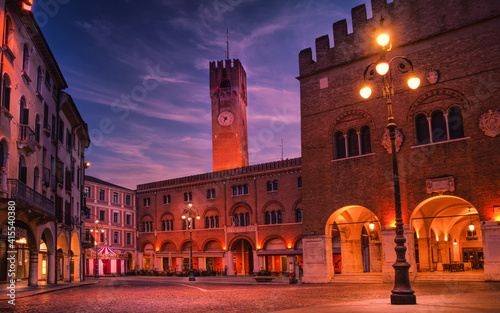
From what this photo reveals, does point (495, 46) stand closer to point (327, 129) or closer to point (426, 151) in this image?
point (426, 151)

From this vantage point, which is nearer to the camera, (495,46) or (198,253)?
(495,46)

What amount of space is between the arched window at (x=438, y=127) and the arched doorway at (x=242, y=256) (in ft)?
96.2

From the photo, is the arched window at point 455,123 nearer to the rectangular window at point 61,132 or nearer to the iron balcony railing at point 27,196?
the iron balcony railing at point 27,196

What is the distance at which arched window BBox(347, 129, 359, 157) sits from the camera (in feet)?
79.8

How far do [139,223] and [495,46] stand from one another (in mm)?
44630

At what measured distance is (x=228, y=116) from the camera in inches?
2395

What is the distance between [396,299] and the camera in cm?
1109

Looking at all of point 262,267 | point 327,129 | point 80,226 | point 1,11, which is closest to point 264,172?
point 262,267

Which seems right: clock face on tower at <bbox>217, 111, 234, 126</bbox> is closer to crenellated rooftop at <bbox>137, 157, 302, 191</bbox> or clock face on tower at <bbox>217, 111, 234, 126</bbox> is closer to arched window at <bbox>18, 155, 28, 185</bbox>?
crenellated rooftop at <bbox>137, 157, 302, 191</bbox>

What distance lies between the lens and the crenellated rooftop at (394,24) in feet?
70.3

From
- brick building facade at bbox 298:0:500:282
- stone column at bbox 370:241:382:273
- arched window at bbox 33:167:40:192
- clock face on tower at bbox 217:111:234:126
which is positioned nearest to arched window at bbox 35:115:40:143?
arched window at bbox 33:167:40:192

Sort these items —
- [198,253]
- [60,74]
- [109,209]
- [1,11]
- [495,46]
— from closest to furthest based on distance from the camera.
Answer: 1. [1,11]
2. [495,46]
3. [60,74]
4. [198,253]
5. [109,209]

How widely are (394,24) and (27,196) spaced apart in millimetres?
18996

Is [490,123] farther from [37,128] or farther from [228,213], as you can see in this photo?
[228,213]
